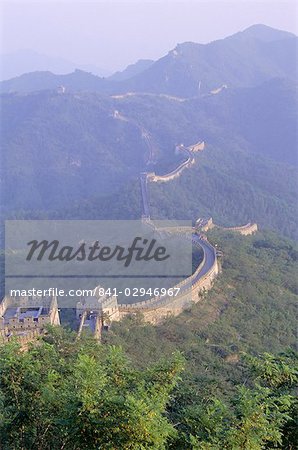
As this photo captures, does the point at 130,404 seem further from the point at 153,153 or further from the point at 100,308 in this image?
the point at 153,153

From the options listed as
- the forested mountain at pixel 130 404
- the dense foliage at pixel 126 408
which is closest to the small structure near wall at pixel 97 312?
the forested mountain at pixel 130 404

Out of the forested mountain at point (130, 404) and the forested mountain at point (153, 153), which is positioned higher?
the forested mountain at point (130, 404)

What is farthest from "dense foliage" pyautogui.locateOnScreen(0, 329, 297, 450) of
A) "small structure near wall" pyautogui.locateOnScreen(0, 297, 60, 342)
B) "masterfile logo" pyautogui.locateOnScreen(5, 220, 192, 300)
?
"masterfile logo" pyautogui.locateOnScreen(5, 220, 192, 300)

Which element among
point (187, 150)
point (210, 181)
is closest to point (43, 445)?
point (210, 181)

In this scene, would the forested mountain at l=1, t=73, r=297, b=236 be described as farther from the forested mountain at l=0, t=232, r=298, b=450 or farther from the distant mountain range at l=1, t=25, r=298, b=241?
the forested mountain at l=0, t=232, r=298, b=450

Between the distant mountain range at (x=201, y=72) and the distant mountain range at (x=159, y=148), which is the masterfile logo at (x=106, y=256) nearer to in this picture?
the distant mountain range at (x=159, y=148)

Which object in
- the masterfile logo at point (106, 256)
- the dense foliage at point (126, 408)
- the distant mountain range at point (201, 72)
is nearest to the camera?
the dense foliage at point (126, 408)

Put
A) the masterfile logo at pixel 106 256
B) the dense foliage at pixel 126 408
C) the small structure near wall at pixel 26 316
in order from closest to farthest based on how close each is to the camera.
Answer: the dense foliage at pixel 126 408
the small structure near wall at pixel 26 316
the masterfile logo at pixel 106 256
